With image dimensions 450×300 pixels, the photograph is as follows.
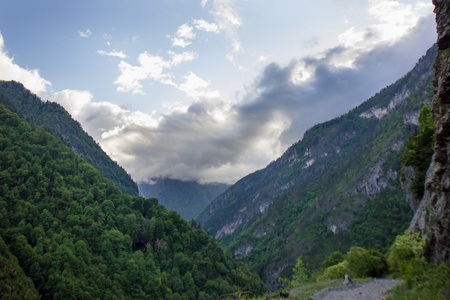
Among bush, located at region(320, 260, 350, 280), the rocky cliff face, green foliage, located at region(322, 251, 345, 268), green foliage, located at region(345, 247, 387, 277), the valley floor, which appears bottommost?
green foliage, located at region(322, 251, 345, 268)

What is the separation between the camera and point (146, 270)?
304 feet

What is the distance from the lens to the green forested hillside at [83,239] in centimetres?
6950

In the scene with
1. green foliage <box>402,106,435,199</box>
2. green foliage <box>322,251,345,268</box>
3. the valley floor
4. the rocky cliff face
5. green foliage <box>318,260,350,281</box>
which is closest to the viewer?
the rocky cliff face

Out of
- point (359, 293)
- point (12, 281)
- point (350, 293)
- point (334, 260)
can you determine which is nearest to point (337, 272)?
point (334, 260)

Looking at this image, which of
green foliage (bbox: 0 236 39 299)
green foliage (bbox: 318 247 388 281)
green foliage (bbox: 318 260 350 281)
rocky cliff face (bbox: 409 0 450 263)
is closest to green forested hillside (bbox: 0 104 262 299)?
green foliage (bbox: 0 236 39 299)

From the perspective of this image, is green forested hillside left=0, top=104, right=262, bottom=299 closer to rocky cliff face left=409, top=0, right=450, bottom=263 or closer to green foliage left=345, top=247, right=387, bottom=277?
green foliage left=345, top=247, right=387, bottom=277

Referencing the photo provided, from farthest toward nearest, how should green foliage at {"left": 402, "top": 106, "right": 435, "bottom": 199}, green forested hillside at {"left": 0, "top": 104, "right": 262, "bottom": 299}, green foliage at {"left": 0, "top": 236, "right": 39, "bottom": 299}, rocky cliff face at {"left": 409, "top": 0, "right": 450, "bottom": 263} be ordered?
green forested hillside at {"left": 0, "top": 104, "right": 262, "bottom": 299} < green foliage at {"left": 0, "top": 236, "right": 39, "bottom": 299} < green foliage at {"left": 402, "top": 106, "right": 435, "bottom": 199} < rocky cliff face at {"left": 409, "top": 0, "right": 450, "bottom": 263}

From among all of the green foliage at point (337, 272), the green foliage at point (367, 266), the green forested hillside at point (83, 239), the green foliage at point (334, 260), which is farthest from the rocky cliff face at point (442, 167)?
the green foliage at point (334, 260)

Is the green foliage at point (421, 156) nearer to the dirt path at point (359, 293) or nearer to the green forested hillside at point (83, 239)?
the dirt path at point (359, 293)

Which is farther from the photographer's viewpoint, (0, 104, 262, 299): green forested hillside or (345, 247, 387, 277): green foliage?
(0, 104, 262, 299): green forested hillside

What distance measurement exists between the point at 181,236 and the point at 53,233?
57596 mm

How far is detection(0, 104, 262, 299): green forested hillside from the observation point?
69.5 metres

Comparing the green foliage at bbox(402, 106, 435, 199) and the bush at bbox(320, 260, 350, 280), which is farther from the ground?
the green foliage at bbox(402, 106, 435, 199)

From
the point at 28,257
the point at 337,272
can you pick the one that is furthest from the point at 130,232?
the point at 337,272
